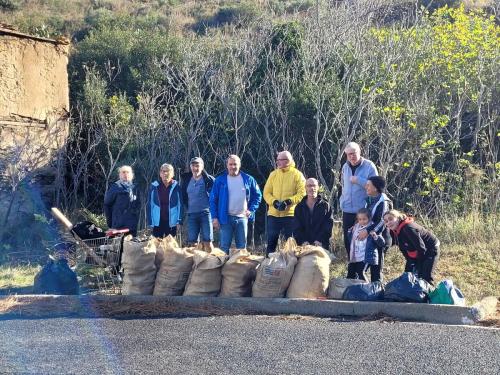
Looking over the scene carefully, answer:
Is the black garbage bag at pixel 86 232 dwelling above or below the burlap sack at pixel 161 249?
above

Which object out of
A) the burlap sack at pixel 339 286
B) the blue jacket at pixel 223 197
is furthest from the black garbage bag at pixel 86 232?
the burlap sack at pixel 339 286

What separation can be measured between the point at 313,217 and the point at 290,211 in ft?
1.81

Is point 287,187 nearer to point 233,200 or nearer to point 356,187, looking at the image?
point 233,200

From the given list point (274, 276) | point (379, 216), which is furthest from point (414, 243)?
point (274, 276)

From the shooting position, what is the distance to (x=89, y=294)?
1015 cm

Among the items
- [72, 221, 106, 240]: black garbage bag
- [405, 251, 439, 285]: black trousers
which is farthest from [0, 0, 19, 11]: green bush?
[405, 251, 439, 285]: black trousers

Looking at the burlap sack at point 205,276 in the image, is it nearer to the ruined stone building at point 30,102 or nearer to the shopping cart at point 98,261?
the shopping cart at point 98,261

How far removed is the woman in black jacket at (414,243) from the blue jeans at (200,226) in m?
3.01

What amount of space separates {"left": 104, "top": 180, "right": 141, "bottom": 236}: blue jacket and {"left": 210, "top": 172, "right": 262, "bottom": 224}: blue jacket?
1160mm

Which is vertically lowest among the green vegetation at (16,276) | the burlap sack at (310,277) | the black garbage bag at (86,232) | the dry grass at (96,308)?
the dry grass at (96,308)

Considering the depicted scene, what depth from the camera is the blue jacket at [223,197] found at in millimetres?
11180

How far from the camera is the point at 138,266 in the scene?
9.84m

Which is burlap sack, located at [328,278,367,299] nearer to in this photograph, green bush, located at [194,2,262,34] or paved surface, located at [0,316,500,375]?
paved surface, located at [0,316,500,375]

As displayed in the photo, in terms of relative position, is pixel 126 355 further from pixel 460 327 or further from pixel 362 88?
pixel 362 88
